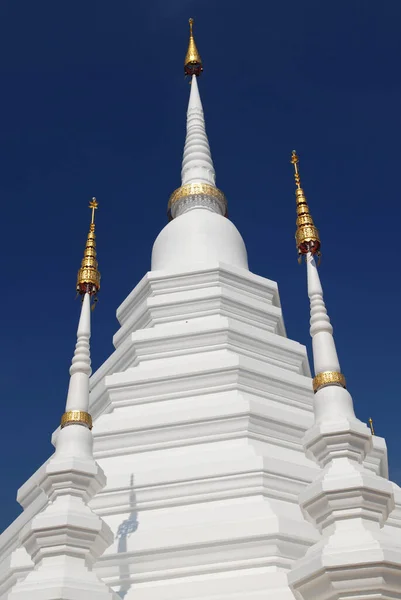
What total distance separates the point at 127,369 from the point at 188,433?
2741 mm

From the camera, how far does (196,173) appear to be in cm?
1902

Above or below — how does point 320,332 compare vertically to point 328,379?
above

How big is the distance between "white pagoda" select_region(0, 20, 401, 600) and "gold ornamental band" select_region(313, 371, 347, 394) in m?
0.02

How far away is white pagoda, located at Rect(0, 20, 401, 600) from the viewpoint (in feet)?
22.1

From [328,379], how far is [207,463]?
320 cm

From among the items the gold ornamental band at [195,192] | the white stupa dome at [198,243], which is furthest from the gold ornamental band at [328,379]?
the gold ornamental band at [195,192]

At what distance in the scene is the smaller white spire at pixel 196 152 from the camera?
19016mm

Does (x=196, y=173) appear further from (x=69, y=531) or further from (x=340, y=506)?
(x=340, y=506)

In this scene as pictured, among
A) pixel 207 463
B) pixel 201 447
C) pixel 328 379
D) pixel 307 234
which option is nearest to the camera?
pixel 328 379

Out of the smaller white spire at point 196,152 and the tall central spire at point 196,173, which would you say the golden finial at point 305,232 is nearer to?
the tall central spire at point 196,173

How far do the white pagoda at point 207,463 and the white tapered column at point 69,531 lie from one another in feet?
0.06

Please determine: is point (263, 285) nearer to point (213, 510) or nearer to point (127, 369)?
point (127, 369)

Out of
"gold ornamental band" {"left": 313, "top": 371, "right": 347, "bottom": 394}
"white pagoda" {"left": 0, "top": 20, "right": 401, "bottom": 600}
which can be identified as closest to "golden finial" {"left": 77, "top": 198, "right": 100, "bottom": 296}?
"white pagoda" {"left": 0, "top": 20, "right": 401, "bottom": 600}

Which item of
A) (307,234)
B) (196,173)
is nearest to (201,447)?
(307,234)
